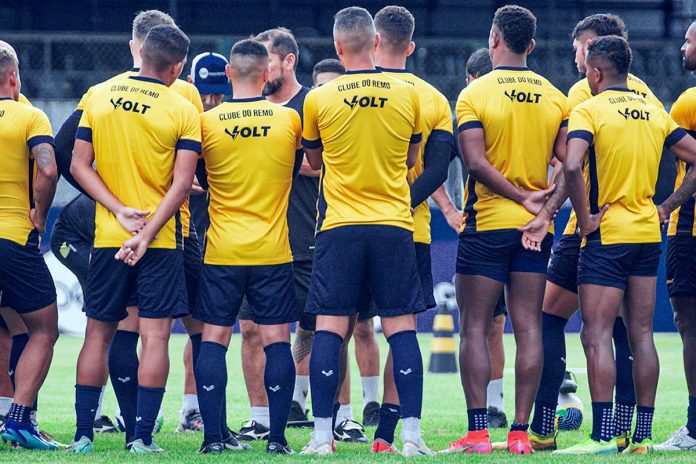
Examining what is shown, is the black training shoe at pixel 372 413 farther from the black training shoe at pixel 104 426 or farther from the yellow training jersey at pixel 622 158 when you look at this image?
the yellow training jersey at pixel 622 158

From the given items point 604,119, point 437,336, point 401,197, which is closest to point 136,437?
point 401,197

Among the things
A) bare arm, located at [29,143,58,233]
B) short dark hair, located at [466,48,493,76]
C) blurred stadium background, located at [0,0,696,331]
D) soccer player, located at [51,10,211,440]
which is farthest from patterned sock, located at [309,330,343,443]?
blurred stadium background, located at [0,0,696,331]

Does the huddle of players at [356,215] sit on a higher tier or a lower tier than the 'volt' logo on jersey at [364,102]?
lower

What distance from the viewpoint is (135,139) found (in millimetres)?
6461

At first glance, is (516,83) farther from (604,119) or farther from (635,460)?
(635,460)

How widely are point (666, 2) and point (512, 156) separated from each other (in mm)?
19967

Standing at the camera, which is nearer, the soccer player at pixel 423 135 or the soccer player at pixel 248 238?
the soccer player at pixel 248 238

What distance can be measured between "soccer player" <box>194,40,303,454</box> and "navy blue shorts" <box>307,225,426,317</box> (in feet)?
0.98

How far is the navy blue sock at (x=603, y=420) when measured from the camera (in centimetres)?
658

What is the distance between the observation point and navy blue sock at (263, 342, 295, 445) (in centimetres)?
654

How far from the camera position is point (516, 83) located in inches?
266

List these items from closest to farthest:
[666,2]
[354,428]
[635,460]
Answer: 1. [635,460]
2. [354,428]
3. [666,2]

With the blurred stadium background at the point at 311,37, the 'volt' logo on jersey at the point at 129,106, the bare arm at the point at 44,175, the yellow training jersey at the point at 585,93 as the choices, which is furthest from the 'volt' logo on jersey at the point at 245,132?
the blurred stadium background at the point at 311,37

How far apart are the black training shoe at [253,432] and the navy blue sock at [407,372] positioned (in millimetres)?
1384
